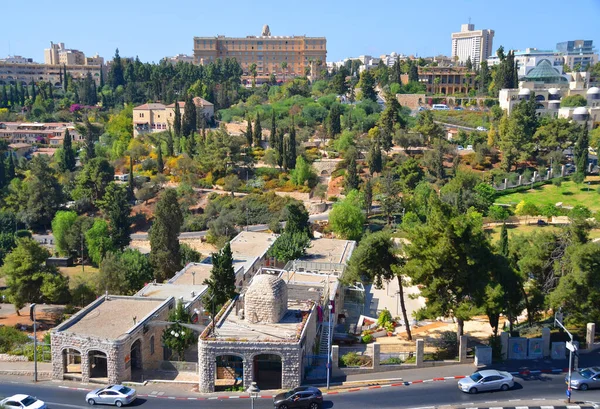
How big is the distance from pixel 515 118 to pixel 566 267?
44.9 meters

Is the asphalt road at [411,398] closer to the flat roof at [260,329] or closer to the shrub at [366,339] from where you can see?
the flat roof at [260,329]

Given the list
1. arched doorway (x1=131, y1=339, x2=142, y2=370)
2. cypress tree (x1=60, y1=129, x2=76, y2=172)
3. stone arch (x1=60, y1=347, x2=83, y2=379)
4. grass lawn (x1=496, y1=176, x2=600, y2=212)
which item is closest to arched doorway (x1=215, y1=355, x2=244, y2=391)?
arched doorway (x1=131, y1=339, x2=142, y2=370)

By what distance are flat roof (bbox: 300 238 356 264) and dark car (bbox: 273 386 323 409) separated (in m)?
20.0

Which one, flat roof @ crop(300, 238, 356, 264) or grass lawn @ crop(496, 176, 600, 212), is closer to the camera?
flat roof @ crop(300, 238, 356, 264)

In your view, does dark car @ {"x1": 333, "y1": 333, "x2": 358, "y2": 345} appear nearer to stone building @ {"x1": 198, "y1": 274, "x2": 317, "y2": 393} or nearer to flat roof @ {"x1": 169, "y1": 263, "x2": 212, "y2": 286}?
stone building @ {"x1": 198, "y1": 274, "x2": 317, "y2": 393}

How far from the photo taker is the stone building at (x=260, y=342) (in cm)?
2586

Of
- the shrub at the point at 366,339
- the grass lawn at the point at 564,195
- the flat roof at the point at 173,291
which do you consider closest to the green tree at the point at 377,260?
the shrub at the point at 366,339

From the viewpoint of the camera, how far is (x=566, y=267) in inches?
1175

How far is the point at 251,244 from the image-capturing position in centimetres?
4884

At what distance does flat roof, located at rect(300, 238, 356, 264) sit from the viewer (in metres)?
45.0

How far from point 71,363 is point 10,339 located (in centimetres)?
595

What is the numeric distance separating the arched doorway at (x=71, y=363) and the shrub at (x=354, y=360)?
12.1m

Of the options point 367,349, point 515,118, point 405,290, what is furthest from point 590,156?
point 367,349

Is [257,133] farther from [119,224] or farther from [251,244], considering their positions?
[251,244]
